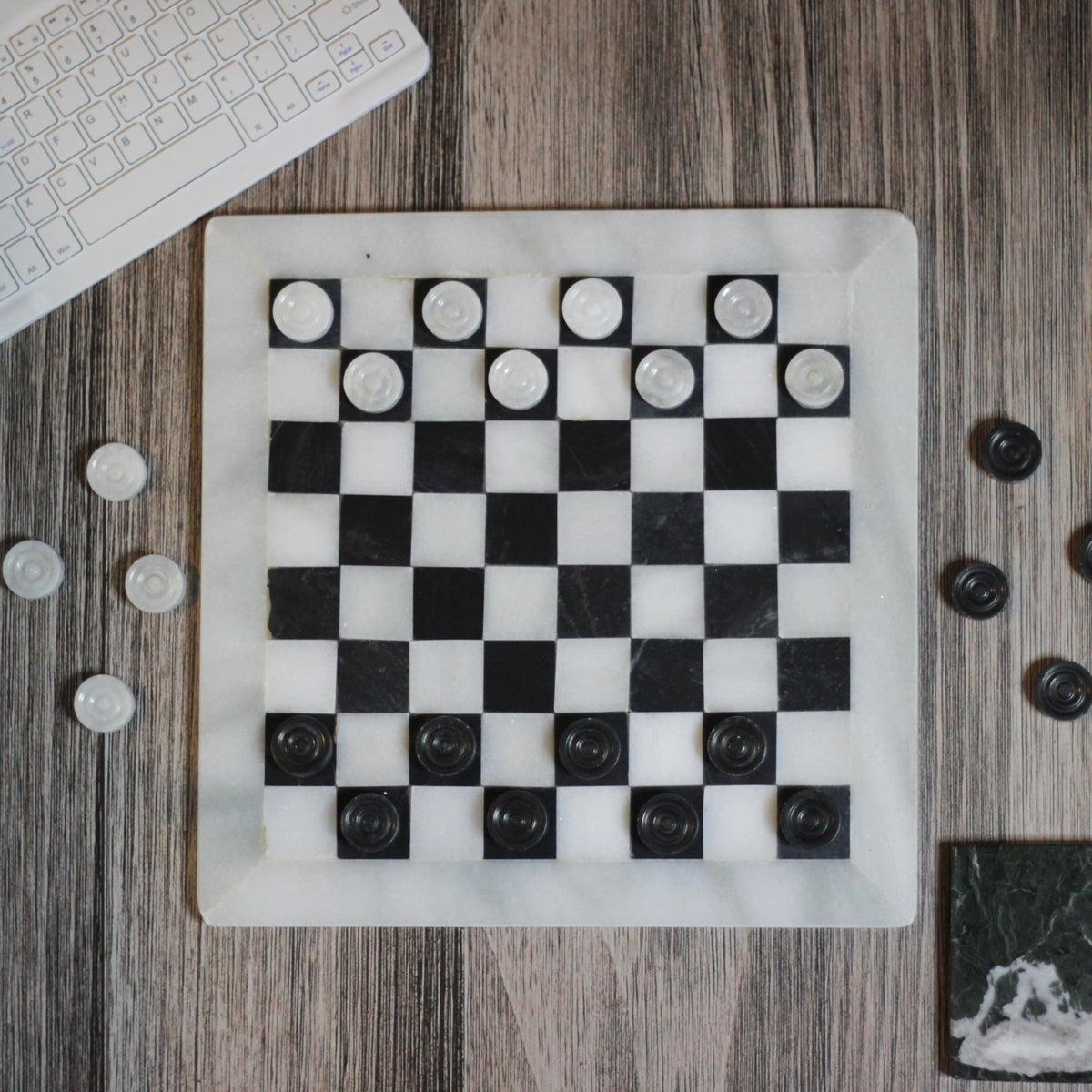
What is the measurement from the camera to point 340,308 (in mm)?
988

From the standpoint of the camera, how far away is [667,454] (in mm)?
975

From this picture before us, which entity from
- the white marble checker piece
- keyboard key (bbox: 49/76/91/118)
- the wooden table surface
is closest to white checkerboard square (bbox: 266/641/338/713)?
the white marble checker piece

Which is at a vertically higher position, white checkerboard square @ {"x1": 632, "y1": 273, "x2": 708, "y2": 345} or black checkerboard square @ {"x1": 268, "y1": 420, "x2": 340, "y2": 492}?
white checkerboard square @ {"x1": 632, "y1": 273, "x2": 708, "y2": 345}

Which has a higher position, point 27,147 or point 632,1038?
point 27,147

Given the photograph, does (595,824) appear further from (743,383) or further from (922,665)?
(743,383)

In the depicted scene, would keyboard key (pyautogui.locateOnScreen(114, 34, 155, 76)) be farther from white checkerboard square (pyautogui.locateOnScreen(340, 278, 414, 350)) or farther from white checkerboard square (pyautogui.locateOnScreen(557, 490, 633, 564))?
white checkerboard square (pyautogui.locateOnScreen(557, 490, 633, 564))

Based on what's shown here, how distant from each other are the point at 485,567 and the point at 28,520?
56 cm

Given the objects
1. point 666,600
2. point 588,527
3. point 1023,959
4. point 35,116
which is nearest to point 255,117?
point 35,116

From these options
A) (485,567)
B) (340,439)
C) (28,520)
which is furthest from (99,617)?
(485,567)

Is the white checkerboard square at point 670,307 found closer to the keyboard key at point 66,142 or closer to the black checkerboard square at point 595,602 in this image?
the black checkerboard square at point 595,602

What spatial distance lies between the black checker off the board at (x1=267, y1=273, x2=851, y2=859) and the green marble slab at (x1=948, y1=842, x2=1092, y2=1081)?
0.18 m

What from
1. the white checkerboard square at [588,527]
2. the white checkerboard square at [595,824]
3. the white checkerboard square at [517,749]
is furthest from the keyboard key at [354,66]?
the white checkerboard square at [595,824]

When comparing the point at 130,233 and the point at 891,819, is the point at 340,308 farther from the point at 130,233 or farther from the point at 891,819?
the point at 891,819

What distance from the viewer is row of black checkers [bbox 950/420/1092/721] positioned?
96cm
